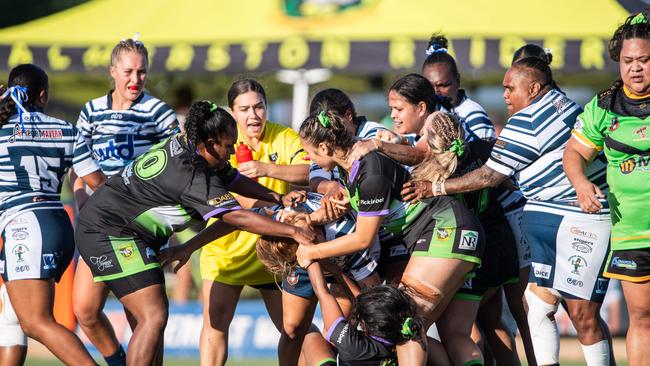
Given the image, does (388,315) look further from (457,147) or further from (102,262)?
(102,262)

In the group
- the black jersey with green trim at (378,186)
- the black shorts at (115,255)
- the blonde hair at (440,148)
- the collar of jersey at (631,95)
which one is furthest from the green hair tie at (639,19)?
the black shorts at (115,255)

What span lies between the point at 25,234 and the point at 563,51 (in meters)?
6.44

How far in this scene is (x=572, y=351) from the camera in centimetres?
939

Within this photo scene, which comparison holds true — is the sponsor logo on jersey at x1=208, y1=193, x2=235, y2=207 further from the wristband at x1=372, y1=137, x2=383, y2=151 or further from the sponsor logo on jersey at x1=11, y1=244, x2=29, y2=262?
the sponsor logo on jersey at x1=11, y1=244, x2=29, y2=262

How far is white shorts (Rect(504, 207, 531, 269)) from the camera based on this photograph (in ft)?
21.2

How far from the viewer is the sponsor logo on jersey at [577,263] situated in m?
5.79

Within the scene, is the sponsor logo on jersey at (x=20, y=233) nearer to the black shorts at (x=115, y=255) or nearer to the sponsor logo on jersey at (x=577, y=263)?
the black shorts at (x=115, y=255)

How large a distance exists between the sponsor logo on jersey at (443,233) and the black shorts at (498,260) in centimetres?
51

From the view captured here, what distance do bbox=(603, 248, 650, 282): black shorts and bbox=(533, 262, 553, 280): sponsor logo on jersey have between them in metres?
0.57

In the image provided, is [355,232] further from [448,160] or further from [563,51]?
[563,51]

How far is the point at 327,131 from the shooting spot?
537 centimetres

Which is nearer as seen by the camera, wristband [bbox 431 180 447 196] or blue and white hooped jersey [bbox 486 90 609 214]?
wristband [bbox 431 180 447 196]

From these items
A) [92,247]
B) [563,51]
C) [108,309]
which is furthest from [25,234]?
[563,51]

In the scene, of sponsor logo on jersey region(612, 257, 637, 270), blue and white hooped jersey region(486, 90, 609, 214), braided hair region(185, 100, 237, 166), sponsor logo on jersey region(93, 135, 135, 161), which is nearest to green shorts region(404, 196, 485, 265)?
blue and white hooped jersey region(486, 90, 609, 214)
